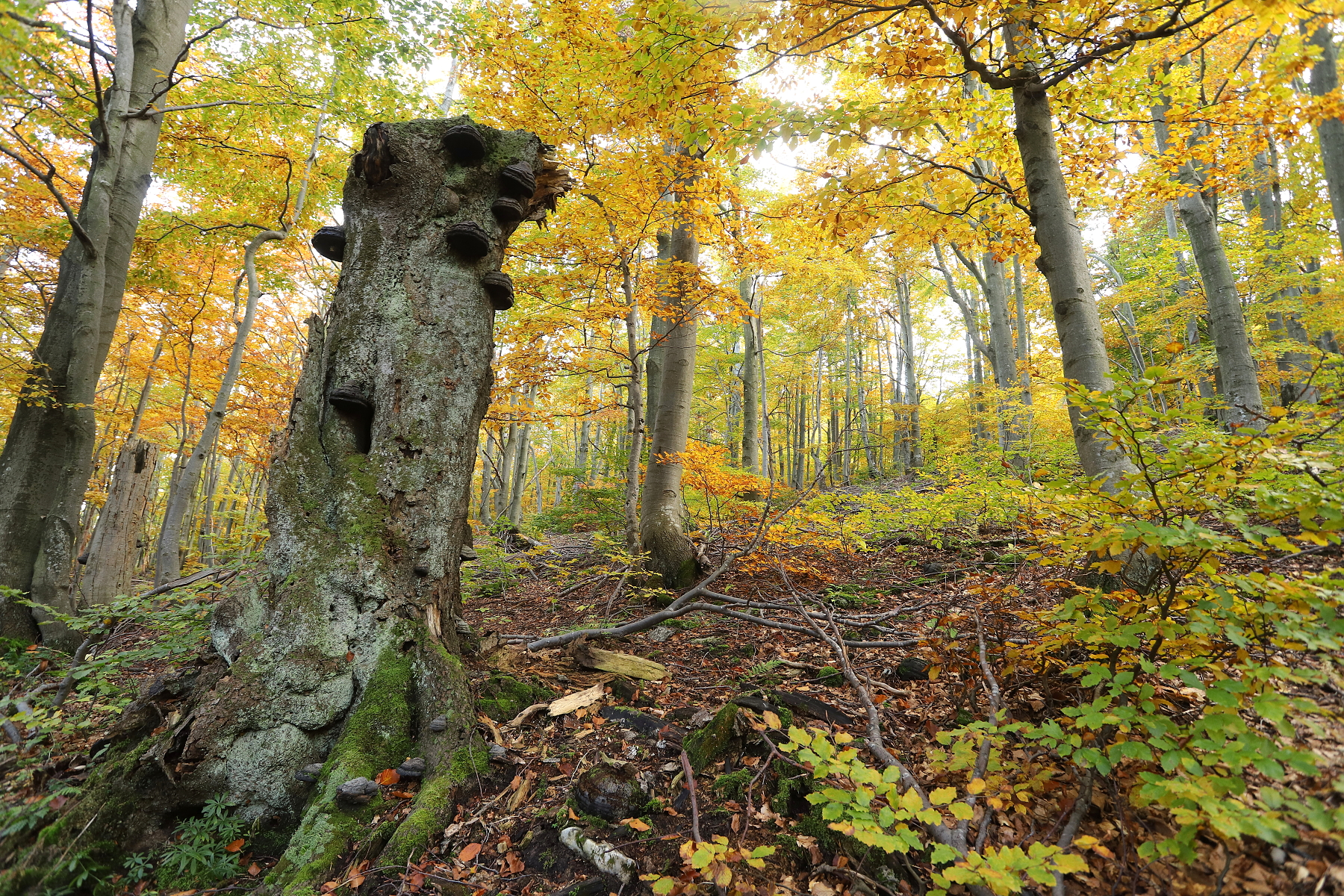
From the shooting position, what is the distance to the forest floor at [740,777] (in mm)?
1788

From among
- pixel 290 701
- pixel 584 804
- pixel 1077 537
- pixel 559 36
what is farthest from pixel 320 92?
pixel 1077 537

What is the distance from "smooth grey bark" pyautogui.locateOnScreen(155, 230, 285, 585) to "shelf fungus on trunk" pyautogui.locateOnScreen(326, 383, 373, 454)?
6035mm

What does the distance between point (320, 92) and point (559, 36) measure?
16.3 feet

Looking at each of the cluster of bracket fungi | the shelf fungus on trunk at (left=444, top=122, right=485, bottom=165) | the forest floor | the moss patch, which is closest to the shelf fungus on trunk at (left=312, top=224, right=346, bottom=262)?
the cluster of bracket fungi

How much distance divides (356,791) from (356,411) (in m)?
1.90

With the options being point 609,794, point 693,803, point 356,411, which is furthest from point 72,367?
point 693,803

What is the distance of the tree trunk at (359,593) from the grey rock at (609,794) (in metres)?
Result: 0.61

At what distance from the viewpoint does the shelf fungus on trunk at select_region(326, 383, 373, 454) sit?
2840 mm

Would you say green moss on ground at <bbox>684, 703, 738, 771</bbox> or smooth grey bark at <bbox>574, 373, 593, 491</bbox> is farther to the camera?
smooth grey bark at <bbox>574, 373, 593, 491</bbox>

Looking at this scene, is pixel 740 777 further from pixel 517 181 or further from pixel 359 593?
pixel 517 181

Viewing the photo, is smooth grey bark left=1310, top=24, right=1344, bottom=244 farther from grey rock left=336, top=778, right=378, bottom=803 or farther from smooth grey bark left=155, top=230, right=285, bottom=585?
smooth grey bark left=155, top=230, right=285, bottom=585

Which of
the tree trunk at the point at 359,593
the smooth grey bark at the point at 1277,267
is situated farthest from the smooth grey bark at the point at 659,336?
the smooth grey bark at the point at 1277,267

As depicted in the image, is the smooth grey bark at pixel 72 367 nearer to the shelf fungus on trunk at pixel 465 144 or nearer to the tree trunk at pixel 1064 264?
the shelf fungus on trunk at pixel 465 144

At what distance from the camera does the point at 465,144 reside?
3365 millimetres
